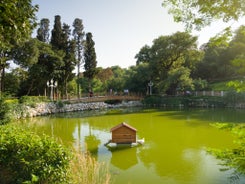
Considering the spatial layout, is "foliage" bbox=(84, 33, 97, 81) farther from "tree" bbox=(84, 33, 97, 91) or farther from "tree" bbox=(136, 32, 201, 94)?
"tree" bbox=(136, 32, 201, 94)

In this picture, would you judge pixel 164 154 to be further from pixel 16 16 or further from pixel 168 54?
pixel 168 54

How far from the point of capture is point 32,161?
3.47 metres

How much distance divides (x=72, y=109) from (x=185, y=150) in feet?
56.8

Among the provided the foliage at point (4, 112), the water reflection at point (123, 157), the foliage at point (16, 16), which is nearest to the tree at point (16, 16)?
the foliage at point (16, 16)

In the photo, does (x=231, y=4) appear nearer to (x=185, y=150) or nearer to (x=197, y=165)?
(x=197, y=165)

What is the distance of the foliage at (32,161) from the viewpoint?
3447 mm

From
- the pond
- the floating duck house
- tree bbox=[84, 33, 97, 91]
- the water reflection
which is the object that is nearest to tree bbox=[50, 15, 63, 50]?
tree bbox=[84, 33, 97, 91]

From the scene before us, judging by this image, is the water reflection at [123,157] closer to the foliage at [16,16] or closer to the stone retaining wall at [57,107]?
the foliage at [16,16]

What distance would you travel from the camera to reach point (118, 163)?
784 cm

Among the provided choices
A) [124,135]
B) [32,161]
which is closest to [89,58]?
[124,135]

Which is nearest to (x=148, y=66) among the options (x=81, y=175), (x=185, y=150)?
(x=185, y=150)

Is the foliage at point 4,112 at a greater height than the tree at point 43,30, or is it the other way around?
the tree at point 43,30

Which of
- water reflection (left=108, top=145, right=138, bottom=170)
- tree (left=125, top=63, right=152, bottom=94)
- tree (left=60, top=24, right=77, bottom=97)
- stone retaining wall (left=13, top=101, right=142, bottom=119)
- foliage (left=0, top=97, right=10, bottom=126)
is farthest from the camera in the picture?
tree (left=125, top=63, right=152, bottom=94)

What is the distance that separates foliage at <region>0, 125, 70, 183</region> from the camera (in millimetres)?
3447
